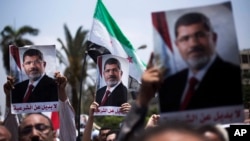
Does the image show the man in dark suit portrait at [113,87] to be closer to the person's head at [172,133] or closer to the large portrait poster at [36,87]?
the large portrait poster at [36,87]

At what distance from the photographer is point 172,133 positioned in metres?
1.60

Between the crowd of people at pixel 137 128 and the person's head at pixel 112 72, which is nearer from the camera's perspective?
the crowd of people at pixel 137 128

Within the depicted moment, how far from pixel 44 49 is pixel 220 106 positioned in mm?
2568

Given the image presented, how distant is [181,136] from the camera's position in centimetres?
157

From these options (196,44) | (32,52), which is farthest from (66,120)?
(196,44)

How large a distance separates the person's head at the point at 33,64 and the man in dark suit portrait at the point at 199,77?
2313 millimetres

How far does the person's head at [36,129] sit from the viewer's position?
3563 millimetres

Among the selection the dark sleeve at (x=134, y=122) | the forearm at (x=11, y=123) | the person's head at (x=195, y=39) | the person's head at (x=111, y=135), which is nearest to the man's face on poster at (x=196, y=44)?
the person's head at (x=195, y=39)

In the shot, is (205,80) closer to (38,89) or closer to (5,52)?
(38,89)

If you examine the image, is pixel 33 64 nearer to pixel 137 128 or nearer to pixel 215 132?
pixel 137 128

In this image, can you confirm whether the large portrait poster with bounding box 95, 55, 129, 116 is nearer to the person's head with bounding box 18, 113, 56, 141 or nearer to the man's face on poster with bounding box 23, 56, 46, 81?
the man's face on poster with bounding box 23, 56, 46, 81

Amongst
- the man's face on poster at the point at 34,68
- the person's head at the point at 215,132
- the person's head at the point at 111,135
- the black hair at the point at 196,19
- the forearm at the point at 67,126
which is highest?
the black hair at the point at 196,19

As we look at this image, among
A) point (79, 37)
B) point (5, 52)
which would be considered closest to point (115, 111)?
point (79, 37)

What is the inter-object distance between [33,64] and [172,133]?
9.93 feet
